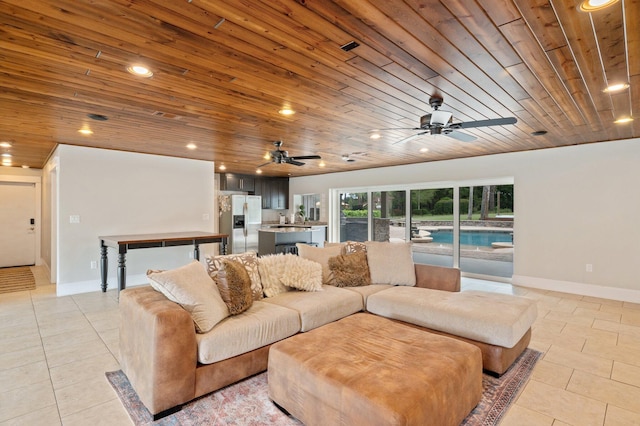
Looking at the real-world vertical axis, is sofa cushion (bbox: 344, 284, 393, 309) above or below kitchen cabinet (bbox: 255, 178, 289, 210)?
below

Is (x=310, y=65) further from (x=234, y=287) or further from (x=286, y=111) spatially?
(x=234, y=287)

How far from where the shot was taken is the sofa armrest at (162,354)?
6.59ft

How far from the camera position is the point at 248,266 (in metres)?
3.14

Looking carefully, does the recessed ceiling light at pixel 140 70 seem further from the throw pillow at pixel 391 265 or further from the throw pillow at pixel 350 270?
the throw pillow at pixel 391 265

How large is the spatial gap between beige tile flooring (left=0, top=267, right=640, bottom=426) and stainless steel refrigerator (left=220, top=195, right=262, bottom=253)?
4.34m

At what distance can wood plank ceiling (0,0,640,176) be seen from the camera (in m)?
1.71

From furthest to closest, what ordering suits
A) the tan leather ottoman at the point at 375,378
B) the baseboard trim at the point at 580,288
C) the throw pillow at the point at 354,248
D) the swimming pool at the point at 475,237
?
the swimming pool at the point at 475,237 < the baseboard trim at the point at 580,288 < the throw pillow at the point at 354,248 < the tan leather ottoman at the point at 375,378

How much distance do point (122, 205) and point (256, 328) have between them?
444 centimetres

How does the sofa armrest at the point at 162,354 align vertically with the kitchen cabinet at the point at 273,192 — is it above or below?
below

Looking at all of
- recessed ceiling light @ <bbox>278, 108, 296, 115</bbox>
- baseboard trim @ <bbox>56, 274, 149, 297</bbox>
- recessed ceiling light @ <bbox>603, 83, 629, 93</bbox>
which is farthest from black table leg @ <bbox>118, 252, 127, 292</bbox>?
recessed ceiling light @ <bbox>603, 83, 629, 93</bbox>

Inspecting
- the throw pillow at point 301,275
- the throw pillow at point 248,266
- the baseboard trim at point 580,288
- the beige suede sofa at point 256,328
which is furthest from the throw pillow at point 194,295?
the baseboard trim at point 580,288

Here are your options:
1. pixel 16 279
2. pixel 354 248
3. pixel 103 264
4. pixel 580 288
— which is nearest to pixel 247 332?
pixel 354 248

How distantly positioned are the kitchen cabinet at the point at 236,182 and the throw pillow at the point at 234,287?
21.0 feet

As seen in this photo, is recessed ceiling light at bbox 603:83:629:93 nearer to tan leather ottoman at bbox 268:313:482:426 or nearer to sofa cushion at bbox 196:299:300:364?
tan leather ottoman at bbox 268:313:482:426
